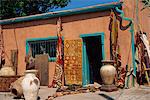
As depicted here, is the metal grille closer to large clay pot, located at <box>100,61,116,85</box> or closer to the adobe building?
the adobe building

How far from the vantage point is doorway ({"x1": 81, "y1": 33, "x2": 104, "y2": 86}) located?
43.1 ft

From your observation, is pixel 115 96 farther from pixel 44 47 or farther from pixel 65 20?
pixel 44 47

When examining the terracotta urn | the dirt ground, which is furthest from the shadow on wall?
the dirt ground

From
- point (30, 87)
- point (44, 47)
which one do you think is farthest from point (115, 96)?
point (44, 47)

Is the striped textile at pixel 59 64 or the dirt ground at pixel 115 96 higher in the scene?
the striped textile at pixel 59 64

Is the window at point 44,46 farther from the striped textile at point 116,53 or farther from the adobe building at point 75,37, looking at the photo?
the striped textile at point 116,53

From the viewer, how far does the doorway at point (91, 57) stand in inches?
518

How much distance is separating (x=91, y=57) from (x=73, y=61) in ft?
3.59

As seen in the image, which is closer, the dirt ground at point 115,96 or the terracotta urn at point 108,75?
the dirt ground at point 115,96

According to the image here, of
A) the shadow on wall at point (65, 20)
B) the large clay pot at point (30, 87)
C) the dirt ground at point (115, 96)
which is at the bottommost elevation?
the dirt ground at point (115, 96)

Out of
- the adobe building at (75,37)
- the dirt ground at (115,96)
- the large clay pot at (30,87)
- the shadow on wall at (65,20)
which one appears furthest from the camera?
the shadow on wall at (65,20)

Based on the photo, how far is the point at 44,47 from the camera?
14.7m

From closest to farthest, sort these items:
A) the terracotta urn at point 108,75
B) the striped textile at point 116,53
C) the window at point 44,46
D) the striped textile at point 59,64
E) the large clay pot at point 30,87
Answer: the large clay pot at point 30,87 → the terracotta urn at point 108,75 → the striped textile at point 116,53 → the striped textile at point 59,64 → the window at point 44,46

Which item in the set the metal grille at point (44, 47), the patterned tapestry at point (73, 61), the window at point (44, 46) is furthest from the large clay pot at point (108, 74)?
the metal grille at point (44, 47)
